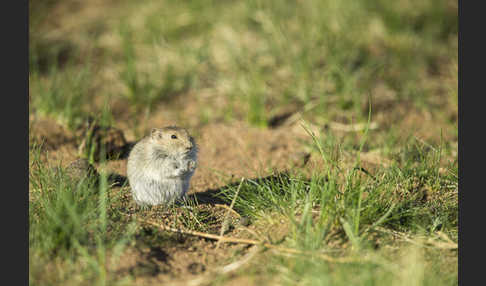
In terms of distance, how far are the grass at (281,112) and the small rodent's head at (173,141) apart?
49 cm

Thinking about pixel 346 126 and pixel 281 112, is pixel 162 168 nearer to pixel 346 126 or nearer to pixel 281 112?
pixel 281 112

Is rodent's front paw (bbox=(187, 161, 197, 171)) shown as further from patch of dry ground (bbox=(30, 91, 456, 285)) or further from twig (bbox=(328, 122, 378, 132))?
twig (bbox=(328, 122, 378, 132))

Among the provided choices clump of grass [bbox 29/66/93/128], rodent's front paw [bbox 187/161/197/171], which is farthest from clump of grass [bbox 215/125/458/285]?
clump of grass [bbox 29/66/93/128]

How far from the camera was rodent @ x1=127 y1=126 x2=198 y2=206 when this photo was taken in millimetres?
3811

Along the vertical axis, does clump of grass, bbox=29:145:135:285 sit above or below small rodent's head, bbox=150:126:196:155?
below

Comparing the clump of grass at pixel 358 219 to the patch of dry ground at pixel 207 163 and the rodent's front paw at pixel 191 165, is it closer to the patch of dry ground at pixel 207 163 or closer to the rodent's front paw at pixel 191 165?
the patch of dry ground at pixel 207 163

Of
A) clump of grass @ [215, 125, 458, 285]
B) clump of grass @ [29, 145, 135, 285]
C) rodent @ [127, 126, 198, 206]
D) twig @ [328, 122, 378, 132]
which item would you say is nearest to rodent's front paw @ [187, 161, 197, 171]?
rodent @ [127, 126, 198, 206]

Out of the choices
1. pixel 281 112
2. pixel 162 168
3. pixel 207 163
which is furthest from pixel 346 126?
pixel 162 168

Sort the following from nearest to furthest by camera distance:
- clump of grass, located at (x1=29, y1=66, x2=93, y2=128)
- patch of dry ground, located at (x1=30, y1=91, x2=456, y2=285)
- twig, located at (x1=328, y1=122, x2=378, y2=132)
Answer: patch of dry ground, located at (x1=30, y1=91, x2=456, y2=285), clump of grass, located at (x1=29, y1=66, x2=93, y2=128), twig, located at (x1=328, y1=122, x2=378, y2=132)

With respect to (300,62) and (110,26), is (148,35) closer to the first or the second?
(110,26)

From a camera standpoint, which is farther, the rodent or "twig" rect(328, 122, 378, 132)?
"twig" rect(328, 122, 378, 132)

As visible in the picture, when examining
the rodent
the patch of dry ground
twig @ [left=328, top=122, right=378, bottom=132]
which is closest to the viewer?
the patch of dry ground

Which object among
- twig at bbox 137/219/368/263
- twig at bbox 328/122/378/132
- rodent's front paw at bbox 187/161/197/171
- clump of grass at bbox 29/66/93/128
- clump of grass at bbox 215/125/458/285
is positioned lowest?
twig at bbox 137/219/368/263

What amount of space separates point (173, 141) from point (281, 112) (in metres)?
2.33
